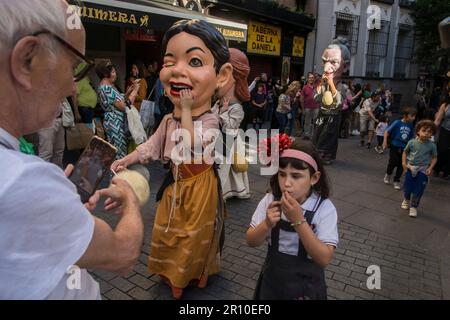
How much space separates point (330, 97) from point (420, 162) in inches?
93.2

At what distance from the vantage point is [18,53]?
3.00 feet

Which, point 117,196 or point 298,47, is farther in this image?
point 298,47

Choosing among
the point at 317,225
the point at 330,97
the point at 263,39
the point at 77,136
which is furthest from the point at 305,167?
the point at 263,39

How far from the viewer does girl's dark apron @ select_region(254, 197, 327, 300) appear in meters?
1.91

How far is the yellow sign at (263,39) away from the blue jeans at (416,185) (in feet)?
28.8

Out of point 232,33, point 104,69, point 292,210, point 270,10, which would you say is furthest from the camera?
point 270,10

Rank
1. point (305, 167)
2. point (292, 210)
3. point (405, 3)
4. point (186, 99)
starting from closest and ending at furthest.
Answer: point (292, 210)
point (305, 167)
point (186, 99)
point (405, 3)

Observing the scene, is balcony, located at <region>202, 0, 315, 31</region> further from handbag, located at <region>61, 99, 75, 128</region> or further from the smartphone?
the smartphone


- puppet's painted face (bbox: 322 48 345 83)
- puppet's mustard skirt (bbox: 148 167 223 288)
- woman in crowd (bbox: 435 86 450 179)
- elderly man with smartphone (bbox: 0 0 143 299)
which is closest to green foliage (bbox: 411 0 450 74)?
woman in crowd (bbox: 435 86 450 179)

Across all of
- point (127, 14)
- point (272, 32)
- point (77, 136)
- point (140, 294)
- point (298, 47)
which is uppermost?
point (272, 32)

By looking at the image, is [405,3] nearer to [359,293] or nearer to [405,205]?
[405,205]

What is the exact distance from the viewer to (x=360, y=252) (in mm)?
3654

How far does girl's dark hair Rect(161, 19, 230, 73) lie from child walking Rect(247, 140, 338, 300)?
0.87m
